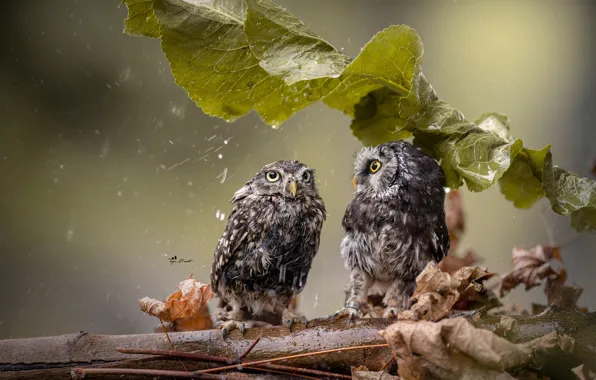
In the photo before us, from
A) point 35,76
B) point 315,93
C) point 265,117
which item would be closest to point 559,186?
point 315,93

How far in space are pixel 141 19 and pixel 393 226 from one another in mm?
1158

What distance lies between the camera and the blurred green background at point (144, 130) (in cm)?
336

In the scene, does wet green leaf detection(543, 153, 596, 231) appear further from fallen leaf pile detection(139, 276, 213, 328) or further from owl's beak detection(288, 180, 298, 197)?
fallen leaf pile detection(139, 276, 213, 328)

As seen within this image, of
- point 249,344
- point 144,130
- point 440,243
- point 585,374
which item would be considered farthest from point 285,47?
point 144,130

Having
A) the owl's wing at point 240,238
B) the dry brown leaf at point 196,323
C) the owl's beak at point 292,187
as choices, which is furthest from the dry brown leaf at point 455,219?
the dry brown leaf at point 196,323

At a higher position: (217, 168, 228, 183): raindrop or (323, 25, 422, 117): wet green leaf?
(323, 25, 422, 117): wet green leaf

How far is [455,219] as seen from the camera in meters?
2.75

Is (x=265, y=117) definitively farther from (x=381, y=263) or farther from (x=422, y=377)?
(x=422, y=377)

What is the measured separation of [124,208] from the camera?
12.1 feet

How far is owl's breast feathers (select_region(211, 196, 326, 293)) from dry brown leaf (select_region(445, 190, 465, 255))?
0.79 metres

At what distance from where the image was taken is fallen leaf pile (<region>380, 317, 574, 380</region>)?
4.60 ft

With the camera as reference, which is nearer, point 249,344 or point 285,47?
point 249,344

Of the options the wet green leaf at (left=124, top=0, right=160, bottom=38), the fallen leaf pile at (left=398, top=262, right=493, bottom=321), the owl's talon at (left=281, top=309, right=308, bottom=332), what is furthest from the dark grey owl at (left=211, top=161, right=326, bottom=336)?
the wet green leaf at (left=124, top=0, right=160, bottom=38)

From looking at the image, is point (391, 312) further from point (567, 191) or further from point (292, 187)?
point (567, 191)
